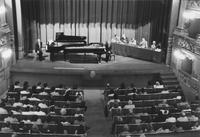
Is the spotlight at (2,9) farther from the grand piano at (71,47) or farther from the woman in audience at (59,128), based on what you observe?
the woman in audience at (59,128)

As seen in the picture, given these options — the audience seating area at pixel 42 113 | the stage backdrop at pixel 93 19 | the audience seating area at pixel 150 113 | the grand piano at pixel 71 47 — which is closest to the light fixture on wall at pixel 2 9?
the grand piano at pixel 71 47

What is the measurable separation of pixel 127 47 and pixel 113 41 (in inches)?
51.1

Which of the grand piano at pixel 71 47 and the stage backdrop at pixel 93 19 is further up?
the stage backdrop at pixel 93 19

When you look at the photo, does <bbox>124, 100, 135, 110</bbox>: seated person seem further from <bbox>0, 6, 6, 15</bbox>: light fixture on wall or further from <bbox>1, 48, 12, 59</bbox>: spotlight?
<bbox>0, 6, 6, 15</bbox>: light fixture on wall

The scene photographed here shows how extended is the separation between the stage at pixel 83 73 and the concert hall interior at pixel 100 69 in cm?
6

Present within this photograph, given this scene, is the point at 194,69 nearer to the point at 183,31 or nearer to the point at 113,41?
the point at 183,31

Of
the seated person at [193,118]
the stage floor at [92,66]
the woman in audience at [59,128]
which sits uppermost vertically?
the stage floor at [92,66]

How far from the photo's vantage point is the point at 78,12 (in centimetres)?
2105

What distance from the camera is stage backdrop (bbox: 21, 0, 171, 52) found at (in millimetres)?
20109

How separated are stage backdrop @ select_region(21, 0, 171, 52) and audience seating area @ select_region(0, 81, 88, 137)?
8010 mm

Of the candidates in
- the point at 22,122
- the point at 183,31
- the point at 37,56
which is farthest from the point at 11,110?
the point at 183,31

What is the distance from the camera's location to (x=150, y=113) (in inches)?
437

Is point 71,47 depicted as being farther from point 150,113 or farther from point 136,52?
point 150,113

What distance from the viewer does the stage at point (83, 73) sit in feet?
52.7
